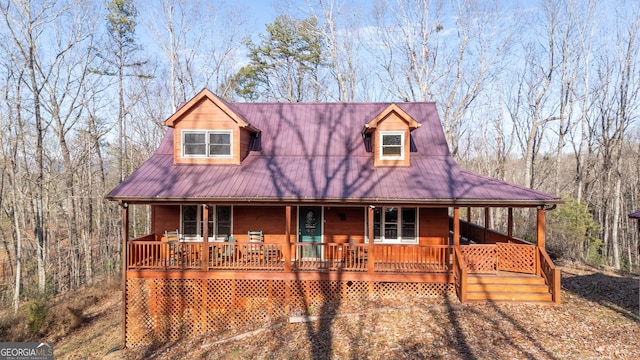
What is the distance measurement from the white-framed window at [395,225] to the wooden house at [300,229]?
4 cm

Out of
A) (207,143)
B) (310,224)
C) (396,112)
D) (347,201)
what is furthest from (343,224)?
(207,143)

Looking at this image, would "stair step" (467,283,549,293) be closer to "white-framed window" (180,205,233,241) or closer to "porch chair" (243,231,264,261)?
"porch chair" (243,231,264,261)

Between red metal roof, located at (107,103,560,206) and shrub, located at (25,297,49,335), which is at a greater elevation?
red metal roof, located at (107,103,560,206)

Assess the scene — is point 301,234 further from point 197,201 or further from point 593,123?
point 593,123

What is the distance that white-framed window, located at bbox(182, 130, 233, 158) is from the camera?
41.1 feet

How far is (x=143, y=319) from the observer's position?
35.1 feet

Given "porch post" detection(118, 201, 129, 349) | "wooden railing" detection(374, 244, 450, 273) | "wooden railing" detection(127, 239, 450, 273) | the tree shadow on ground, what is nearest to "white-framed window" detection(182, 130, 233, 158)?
"porch post" detection(118, 201, 129, 349)

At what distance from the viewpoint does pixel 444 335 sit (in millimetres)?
8242

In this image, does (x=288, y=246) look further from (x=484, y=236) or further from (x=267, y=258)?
(x=484, y=236)

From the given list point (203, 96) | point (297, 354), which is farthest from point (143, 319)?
point (203, 96)

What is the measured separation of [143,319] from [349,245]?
7.00 metres

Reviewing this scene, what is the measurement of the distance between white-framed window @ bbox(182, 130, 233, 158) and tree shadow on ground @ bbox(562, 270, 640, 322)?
1316cm

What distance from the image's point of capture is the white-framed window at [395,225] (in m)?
12.2

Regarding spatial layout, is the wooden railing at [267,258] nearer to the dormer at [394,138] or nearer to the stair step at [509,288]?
the stair step at [509,288]
